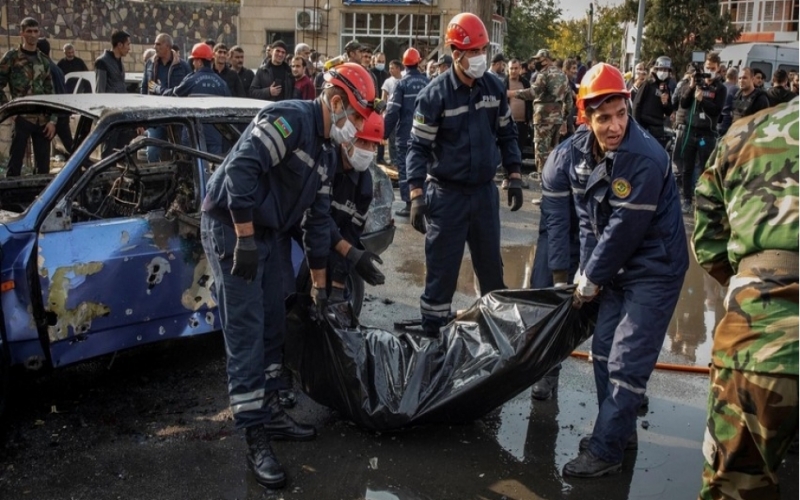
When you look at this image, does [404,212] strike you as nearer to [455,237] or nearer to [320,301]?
[455,237]

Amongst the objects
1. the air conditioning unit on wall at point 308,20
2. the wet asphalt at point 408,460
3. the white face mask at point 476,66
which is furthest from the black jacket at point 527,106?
the air conditioning unit on wall at point 308,20

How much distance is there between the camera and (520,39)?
4862 cm

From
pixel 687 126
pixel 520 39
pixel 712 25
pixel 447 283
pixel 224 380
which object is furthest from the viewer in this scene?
pixel 520 39

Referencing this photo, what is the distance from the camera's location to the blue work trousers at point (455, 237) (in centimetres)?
501

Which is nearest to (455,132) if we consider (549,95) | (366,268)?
(366,268)

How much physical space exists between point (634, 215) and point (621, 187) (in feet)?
0.43

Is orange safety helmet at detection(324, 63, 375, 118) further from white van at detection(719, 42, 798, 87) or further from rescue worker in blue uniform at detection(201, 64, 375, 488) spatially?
white van at detection(719, 42, 798, 87)

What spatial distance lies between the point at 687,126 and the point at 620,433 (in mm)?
7609

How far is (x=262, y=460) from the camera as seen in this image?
12.0 feet

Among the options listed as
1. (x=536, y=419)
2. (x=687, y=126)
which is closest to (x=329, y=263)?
(x=536, y=419)

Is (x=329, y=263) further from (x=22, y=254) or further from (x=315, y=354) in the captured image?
(x=22, y=254)

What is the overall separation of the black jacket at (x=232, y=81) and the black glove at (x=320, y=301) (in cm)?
756

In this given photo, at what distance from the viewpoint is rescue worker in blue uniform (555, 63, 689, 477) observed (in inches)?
140

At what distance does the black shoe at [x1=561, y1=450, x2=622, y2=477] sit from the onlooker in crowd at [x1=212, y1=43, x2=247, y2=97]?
333 inches
